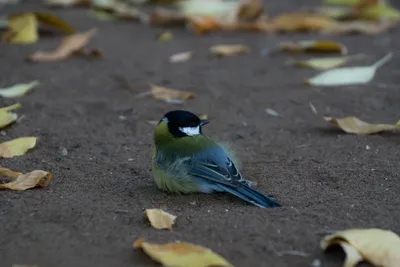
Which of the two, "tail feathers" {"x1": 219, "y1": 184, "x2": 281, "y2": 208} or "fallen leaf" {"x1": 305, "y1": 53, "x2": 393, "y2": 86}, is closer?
"tail feathers" {"x1": 219, "y1": 184, "x2": 281, "y2": 208}

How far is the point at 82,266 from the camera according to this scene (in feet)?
8.79

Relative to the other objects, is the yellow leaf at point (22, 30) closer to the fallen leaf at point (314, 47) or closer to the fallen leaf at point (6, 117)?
the fallen leaf at point (6, 117)

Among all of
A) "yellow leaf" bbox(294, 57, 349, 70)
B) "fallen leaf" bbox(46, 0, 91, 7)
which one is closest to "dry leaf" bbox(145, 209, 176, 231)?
"yellow leaf" bbox(294, 57, 349, 70)

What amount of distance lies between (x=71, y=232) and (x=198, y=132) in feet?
3.35

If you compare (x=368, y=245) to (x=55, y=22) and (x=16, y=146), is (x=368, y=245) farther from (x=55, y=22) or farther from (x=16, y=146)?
(x=55, y=22)

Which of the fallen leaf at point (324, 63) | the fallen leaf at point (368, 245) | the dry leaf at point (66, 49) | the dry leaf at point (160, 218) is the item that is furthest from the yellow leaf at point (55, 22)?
the fallen leaf at point (368, 245)

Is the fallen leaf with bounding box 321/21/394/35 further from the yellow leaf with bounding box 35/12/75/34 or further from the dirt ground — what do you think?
the yellow leaf with bounding box 35/12/75/34

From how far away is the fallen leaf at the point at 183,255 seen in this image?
8.64ft

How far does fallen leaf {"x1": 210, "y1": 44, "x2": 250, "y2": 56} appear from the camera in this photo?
20.2 ft

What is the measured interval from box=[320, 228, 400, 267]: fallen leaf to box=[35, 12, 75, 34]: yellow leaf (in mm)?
4158

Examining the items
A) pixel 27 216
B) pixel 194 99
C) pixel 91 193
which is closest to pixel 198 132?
pixel 91 193

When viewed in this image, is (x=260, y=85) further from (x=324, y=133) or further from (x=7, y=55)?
(x=7, y=55)

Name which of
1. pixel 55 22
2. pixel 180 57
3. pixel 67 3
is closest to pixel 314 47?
pixel 180 57

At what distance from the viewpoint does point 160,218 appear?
304 centimetres
